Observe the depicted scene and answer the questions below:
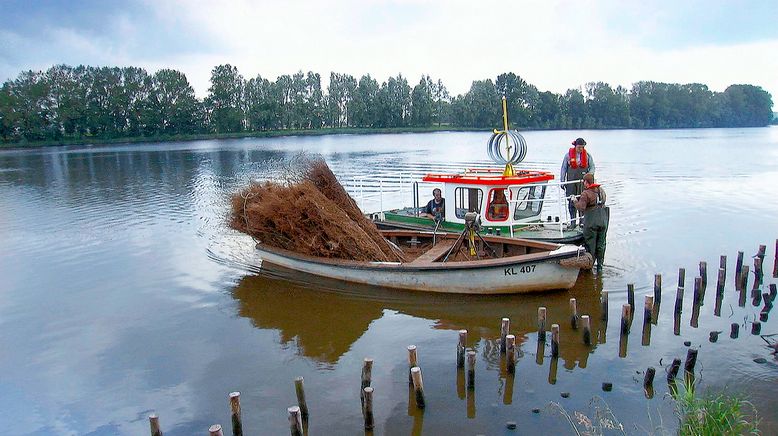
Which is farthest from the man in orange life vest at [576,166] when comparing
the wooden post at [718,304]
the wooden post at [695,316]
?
the wooden post at [695,316]

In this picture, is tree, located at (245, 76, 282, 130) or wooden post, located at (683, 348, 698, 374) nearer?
wooden post, located at (683, 348, 698, 374)

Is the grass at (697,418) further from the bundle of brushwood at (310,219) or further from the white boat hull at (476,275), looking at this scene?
the bundle of brushwood at (310,219)

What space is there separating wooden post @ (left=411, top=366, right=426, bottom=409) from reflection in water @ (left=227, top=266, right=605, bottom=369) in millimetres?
1975

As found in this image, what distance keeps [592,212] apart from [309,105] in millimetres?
111784

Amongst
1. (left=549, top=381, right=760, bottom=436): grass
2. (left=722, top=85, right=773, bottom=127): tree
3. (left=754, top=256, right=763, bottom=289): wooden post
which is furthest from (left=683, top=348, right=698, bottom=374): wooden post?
(left=722, top=85, right=773, bottom=127): tree

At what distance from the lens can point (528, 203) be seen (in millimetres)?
16375

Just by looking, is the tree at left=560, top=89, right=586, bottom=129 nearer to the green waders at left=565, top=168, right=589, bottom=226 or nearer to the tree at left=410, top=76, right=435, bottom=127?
the tree at left=410, top=76, right=435, bottom=127

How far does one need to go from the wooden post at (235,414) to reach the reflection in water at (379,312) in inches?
114

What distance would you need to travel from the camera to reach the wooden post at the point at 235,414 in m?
7.72

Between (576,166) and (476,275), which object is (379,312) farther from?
(576,166)

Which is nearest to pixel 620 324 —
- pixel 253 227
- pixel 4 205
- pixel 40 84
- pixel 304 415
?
pixel 304 415

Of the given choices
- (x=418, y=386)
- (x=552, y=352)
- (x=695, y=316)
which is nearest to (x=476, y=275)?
(x=552, y=352)

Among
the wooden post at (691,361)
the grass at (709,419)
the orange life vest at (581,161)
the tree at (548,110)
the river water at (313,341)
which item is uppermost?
the tree at (548,110)

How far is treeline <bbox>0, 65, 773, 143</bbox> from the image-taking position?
Result: 102 metres
